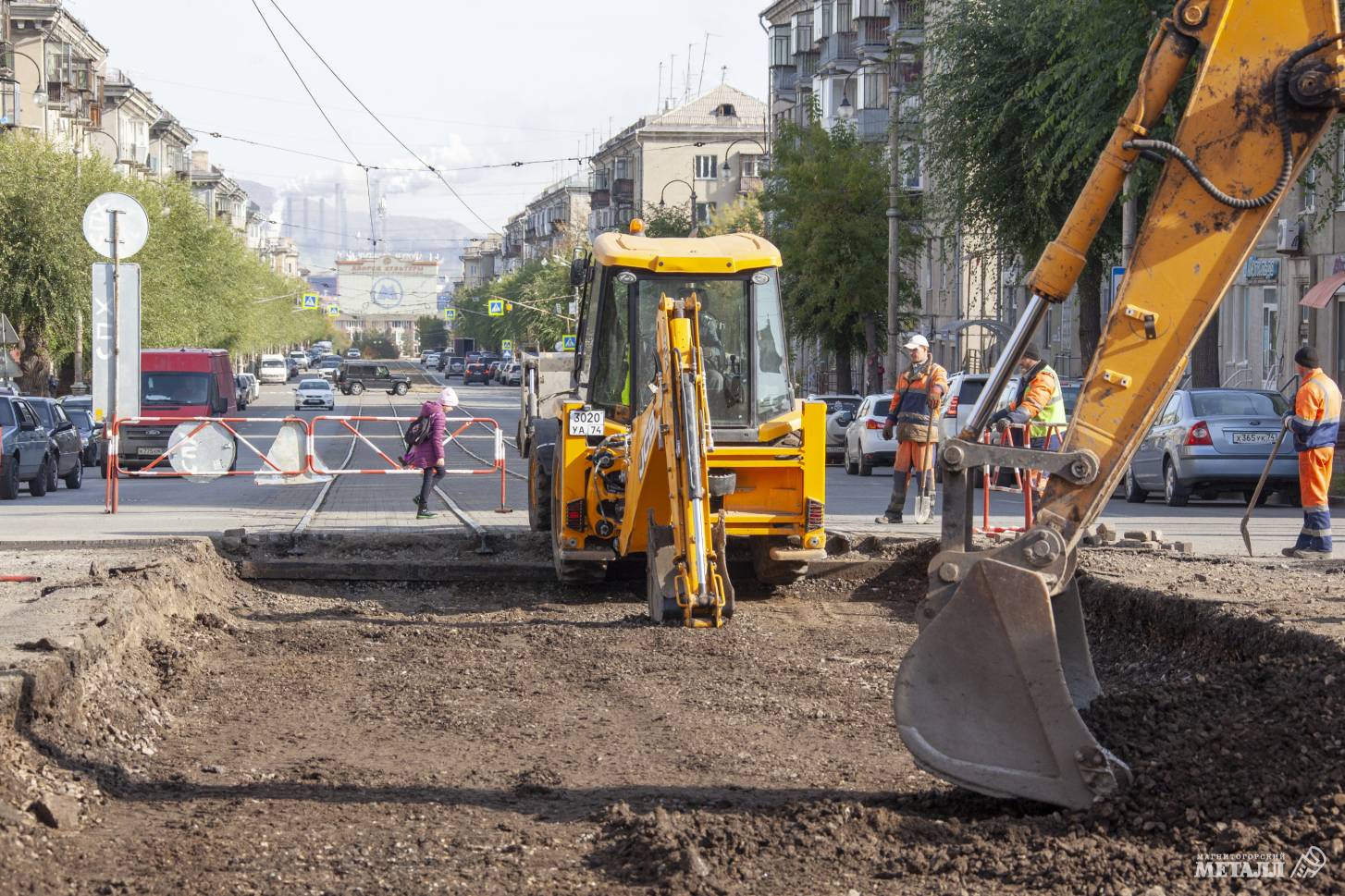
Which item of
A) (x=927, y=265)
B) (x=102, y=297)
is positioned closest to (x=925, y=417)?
(x=102, y=297)

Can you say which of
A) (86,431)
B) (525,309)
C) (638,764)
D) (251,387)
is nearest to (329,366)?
(525,309)

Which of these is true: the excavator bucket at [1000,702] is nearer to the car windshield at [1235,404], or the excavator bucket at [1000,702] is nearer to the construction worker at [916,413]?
the construction worker at [916,413]

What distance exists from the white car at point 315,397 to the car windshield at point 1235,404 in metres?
51.8

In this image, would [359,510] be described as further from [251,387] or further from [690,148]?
[690,148]

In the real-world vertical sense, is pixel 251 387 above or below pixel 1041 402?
below

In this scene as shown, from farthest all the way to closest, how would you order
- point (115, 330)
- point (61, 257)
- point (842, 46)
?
1. point (842, 46)
2. point (61, 257)
3. point (115, 330)

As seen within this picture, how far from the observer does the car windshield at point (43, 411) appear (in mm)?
28297

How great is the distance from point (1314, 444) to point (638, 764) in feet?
29.7

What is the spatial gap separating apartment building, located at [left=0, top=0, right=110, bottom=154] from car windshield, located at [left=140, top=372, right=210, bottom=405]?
113 feet

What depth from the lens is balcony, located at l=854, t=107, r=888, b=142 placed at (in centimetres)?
5475

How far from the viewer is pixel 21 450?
25.0 meters

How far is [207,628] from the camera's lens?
12000 mm

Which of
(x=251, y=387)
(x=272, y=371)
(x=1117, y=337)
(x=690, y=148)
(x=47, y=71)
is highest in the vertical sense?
(x=690, y=148)

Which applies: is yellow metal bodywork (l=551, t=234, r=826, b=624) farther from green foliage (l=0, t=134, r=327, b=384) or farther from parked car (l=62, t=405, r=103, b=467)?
green foliage (l=0, t=134, r=327, b=384)
